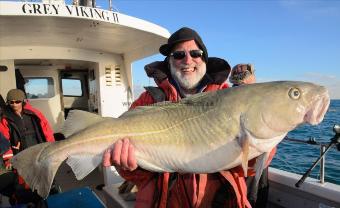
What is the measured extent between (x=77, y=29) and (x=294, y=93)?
578 centimetres

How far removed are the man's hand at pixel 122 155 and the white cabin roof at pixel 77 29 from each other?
4.18m

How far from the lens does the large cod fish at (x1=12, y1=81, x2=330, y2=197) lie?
8.14 ft

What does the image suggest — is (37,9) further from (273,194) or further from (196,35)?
(273,194)

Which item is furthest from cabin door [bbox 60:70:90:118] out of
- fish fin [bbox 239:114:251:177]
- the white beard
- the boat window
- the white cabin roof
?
fish fin [bbox 239:114:251:177]

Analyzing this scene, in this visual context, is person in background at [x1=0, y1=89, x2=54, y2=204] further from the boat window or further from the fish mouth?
the fish mouth

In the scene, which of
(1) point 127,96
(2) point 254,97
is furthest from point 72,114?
(1) point 127,96

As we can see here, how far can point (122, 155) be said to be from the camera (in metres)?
2.71

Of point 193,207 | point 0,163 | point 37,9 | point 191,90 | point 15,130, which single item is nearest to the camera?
point 193,207

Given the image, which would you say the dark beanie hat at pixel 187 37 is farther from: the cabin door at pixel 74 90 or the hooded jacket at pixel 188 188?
the cabin door at pixel 74 90

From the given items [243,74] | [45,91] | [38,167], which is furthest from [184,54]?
[45,91]

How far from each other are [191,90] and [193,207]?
122 cm

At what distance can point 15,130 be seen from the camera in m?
6.43

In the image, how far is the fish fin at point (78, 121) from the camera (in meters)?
2.92

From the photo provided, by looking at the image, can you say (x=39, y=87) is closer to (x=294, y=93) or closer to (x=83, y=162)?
(x=83, y=162)
